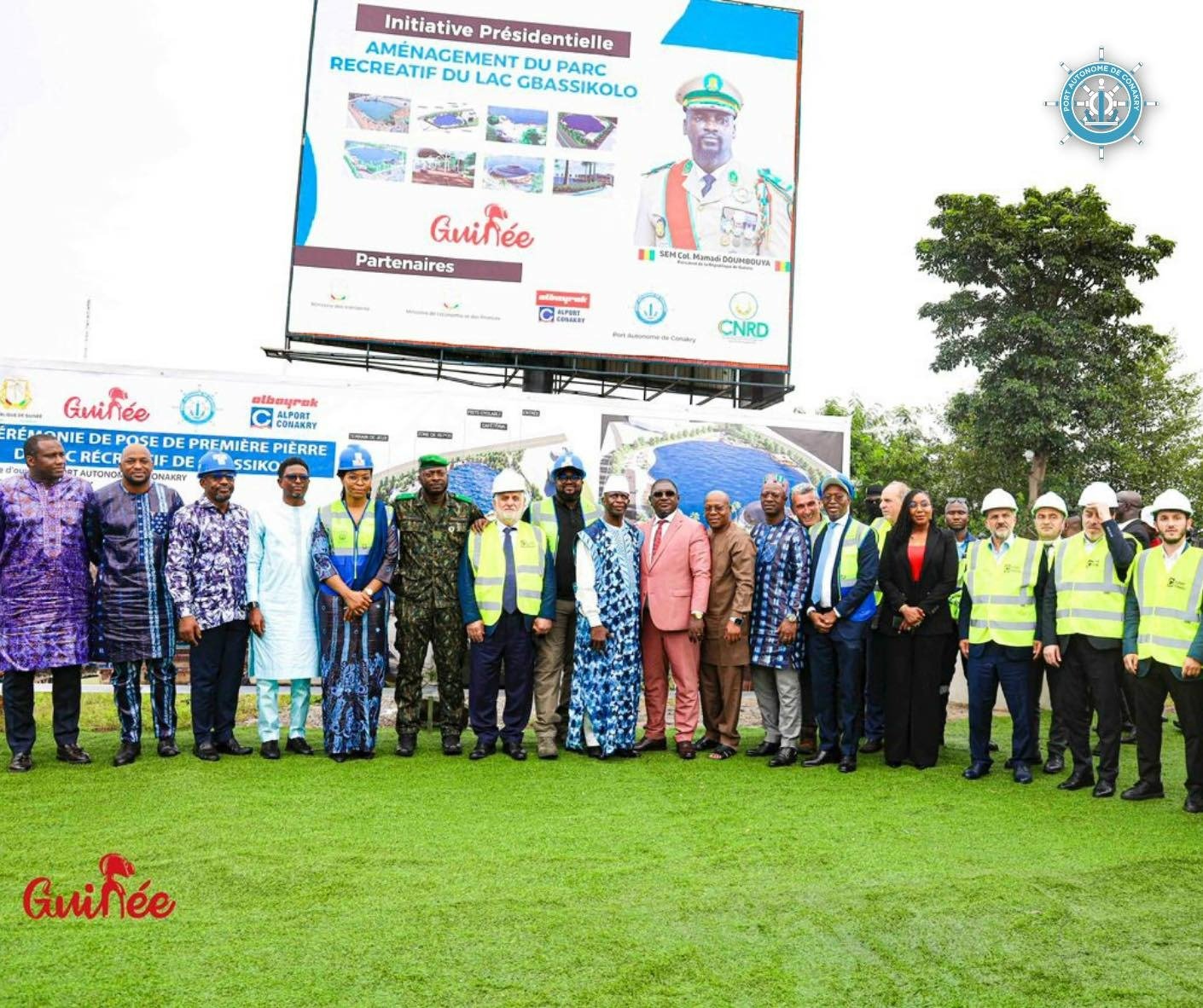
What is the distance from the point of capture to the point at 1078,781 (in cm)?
559

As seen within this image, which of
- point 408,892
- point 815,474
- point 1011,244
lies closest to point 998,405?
point 1011,244

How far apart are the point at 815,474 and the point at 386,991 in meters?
7.25

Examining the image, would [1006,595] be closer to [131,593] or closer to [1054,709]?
[1054,709]

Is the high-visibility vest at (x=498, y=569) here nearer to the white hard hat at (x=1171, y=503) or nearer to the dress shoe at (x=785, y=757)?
the dress shoe at (x=785, y=757)

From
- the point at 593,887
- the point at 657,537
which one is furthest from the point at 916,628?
the point at 593,887

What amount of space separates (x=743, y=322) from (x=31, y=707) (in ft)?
26.8

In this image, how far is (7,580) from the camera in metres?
5.47

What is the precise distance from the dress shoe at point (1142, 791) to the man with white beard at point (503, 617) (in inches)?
124

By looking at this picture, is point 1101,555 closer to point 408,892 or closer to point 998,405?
point 408,892

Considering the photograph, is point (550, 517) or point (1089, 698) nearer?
point (1089, 698)

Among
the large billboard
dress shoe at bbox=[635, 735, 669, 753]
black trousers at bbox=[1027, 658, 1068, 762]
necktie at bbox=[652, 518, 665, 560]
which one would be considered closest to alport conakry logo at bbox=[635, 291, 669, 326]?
the large billboard

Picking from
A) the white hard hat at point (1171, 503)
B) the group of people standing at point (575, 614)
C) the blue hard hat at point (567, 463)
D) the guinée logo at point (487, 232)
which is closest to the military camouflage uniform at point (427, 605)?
the group of people standing at point (575, 614)

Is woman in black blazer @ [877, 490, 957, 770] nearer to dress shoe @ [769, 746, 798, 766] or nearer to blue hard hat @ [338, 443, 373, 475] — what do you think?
dress shoe @ [769, 746, 798, 766]

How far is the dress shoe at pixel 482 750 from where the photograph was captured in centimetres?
591
